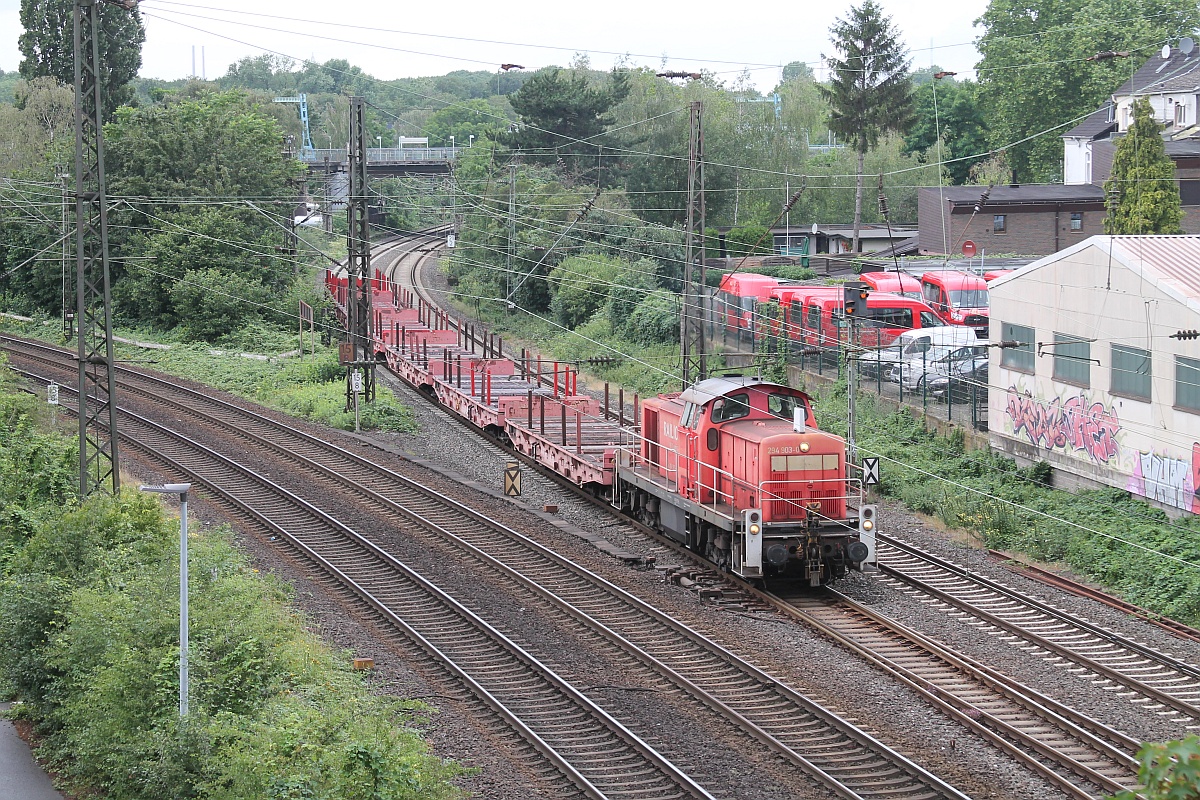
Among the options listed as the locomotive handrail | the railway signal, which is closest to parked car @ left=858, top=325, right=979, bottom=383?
the railway signal

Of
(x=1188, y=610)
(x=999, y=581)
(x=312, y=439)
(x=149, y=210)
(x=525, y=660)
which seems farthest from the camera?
(x=149, y=210)

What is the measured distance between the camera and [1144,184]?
44.6 m

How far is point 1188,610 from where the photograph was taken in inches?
745

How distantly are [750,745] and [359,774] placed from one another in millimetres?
4781

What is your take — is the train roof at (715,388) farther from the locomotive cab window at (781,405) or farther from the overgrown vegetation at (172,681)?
the overgrown vegetation at (172,681)

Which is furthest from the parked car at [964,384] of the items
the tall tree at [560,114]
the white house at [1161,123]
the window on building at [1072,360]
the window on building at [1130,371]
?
the tall tree at [560,114]

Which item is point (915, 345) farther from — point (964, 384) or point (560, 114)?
point (560, 114)

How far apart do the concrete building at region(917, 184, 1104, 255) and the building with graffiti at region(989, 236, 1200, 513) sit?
2976 centimetres

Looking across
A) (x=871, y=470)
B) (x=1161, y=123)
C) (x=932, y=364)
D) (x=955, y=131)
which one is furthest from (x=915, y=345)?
(x=955, y=131)

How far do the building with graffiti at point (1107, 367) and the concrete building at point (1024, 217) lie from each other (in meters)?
29.8

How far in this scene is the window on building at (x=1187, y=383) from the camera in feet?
72.5

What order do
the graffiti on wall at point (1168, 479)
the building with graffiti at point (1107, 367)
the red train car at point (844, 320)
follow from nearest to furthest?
the graffiti on wall at point (1168, 479)
the building with graffiti at point (1107, 367)
the red train car at point (844, 320)

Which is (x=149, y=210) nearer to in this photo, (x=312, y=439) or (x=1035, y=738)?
(x=312, y=439)

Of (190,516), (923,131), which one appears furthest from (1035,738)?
(923,131)
